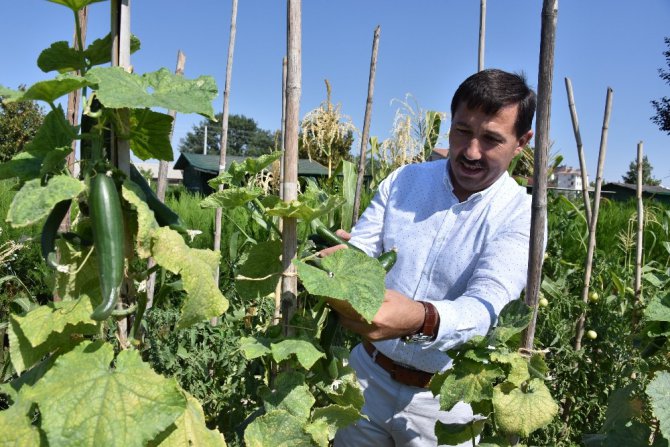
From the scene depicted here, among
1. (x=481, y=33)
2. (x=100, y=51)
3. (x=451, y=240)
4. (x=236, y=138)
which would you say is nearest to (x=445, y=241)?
(x=451, y=240)

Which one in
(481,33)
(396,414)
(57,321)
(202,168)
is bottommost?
(396,414)

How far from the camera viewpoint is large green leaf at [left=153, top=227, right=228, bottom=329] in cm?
105

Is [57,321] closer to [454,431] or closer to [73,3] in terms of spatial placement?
[73,3]

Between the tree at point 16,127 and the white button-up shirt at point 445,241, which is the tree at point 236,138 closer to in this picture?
the tree at point 16,127

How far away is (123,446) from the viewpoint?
951 mm

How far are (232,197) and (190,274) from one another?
0.24 m

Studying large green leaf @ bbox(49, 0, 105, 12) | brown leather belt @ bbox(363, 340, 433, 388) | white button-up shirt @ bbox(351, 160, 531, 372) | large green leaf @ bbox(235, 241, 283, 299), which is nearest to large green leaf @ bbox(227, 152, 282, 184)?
large green leaf @ bbox(235, 241, 283, 299)

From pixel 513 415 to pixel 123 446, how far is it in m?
0.95

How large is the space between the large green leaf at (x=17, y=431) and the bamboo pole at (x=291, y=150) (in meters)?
0.49

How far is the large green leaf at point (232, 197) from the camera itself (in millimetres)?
1208

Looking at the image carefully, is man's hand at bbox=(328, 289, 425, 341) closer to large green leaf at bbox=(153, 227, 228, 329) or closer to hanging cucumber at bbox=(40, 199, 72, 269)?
large green leaf at bbox=(153, 227, 228, 329)

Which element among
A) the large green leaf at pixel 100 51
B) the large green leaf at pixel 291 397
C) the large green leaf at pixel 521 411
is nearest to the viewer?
the large green leaf at pixel 100 51

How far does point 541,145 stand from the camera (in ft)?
4.75

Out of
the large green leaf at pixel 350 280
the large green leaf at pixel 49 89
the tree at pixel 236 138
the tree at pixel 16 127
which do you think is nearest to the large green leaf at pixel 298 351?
the large green leaf at pixel 350 280
